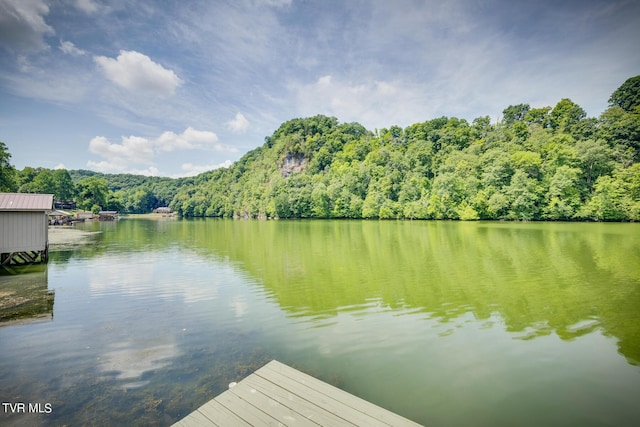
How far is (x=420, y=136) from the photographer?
107000 mm

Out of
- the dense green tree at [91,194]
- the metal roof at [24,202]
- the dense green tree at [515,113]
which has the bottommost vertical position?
the metal roof at [24,202]

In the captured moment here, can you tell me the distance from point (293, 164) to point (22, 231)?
110 metres

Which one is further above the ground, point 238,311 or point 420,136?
point 420,136

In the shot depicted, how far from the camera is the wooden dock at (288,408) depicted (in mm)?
3936

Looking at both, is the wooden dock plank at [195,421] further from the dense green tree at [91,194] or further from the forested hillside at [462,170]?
the dense green tree at [91,194]

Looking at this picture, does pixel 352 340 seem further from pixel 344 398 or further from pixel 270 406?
pixel 270 406

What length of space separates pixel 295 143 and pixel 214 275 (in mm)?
115994

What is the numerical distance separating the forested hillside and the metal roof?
218 feet

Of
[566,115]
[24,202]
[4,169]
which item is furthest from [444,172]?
[4,169]

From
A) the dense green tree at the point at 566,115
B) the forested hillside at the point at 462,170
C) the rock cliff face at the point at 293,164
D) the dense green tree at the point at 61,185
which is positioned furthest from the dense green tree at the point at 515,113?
the dense green tree at the point at 61,185

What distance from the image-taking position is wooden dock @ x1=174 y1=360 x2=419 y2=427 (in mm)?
3936

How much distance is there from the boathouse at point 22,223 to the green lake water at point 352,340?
3159 mm

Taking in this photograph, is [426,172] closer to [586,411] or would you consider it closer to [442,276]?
[442,276]

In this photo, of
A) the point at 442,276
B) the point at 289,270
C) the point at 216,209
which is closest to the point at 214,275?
the point at 289,270
